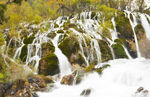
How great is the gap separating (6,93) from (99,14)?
19273 millimetres

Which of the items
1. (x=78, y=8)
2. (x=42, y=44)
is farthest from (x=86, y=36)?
(x=78, y=8)

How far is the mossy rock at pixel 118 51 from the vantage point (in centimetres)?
1484

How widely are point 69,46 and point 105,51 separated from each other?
371cm

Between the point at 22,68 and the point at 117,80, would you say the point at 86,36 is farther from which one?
the point at 22,68

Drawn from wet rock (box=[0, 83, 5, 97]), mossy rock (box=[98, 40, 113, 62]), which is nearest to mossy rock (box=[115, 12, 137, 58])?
mossy rock (box=[98, 40, 113, 62])

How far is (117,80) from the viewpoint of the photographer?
9.20 meters

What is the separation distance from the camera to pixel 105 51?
14.6 m

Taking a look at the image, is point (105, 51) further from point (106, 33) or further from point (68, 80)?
point (68, 80)

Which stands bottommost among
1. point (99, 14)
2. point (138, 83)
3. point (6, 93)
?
point (138, 83)

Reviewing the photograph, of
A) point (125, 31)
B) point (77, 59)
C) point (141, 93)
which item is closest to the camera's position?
point (141, 93)

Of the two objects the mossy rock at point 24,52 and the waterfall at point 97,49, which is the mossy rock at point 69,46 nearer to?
the waterfall at point 97,49

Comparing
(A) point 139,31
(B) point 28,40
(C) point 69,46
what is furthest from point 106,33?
(B) point 28,40

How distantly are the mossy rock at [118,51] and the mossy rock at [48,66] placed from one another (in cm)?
634

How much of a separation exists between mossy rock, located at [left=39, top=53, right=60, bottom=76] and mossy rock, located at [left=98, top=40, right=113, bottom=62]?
4.76 meters
